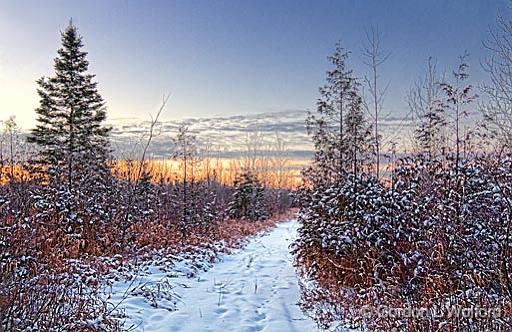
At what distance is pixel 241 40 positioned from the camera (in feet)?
53.5

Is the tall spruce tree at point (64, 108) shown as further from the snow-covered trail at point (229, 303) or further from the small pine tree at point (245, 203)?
the small pine tree at point (245, 203)

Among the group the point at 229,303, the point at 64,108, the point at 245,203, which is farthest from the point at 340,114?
the point at 245,203

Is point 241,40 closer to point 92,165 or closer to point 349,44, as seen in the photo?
point 349,44

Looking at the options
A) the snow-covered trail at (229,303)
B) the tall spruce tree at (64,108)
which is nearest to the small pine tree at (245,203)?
the tall spruce tree at (64,108)

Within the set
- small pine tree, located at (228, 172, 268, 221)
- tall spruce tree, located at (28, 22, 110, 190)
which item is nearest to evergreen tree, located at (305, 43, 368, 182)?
tall spruce tree, located at (28, 22, 110, 190)

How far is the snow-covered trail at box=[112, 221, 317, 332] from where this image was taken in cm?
582

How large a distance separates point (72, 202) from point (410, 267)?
771cm

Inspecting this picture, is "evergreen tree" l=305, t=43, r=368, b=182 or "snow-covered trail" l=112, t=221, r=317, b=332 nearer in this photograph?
"snow-covered trail" l=112, t=221, r=317, b=332

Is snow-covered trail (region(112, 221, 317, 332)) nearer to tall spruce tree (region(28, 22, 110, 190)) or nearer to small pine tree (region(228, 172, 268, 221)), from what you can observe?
tall spruce tree (region(28, 22, 110, 190))

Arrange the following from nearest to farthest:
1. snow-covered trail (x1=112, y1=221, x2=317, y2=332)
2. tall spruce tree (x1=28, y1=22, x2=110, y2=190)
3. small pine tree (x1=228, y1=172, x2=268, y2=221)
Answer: snow-covered trail (x1=112, y1=221, x2=317, y2=332), tall spruce tree (x1=28, y1=22, x2=110, y2=190), small pine tree (x1=228, y1=172, x2=268, y2=221)

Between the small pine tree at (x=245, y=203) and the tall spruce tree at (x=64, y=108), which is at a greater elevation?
the tall spruce tree at (x=64, y=108)

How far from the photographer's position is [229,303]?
7137 mm

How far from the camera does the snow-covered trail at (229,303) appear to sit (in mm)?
5824

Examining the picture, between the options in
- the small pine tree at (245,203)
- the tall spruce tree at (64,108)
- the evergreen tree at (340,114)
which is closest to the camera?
the evergreen tree at (340,114)
